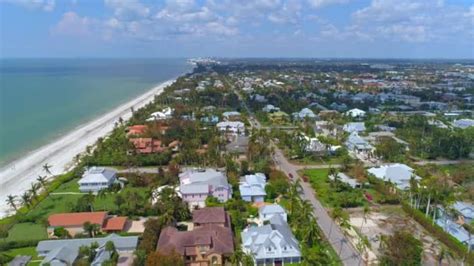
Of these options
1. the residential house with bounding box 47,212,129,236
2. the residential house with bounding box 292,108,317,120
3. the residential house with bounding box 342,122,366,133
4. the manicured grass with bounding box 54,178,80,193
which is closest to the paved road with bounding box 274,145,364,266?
the residential house with bounding box 47,212,129,236

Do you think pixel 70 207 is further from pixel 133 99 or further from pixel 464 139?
pixel 133 99

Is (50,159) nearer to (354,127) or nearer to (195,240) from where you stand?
(195,240)

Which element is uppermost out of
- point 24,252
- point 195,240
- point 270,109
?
point 270,109

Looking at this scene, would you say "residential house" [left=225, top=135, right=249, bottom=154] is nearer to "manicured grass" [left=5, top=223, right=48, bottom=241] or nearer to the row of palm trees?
the row of palm trees

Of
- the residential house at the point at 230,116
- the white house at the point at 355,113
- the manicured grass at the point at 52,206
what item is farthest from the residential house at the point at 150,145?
the white house at the point at 355,113

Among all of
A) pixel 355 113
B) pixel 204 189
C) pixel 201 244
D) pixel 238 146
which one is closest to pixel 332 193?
pixel 204 189
